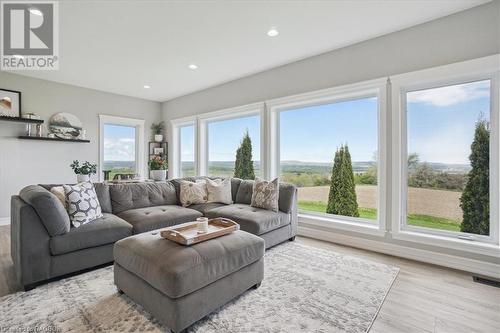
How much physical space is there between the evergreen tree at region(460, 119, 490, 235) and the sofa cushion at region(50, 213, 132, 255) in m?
3.78

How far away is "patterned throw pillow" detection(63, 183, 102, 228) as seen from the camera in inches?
100.0

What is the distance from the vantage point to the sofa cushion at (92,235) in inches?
90.4

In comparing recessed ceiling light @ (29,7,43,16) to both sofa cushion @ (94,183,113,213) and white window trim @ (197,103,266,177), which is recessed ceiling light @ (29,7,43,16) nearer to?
sofa cushion @ (94,183,113,213)

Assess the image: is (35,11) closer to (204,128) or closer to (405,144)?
(204,128)

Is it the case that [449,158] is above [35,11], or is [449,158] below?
below

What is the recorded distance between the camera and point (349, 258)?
296 cm

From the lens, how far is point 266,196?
11.7ft

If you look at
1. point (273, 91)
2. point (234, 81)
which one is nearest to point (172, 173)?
point (234, 81)

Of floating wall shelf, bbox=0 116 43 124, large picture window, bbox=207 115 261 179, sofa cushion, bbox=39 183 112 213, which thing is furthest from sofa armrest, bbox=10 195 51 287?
large picture window, bbox=207 115 261 179

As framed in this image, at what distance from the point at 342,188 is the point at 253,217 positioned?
1.55m

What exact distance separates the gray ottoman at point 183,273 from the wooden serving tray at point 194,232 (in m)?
0.04

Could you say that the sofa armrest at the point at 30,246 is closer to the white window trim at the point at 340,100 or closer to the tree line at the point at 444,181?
the white window trim at the point at 340,100

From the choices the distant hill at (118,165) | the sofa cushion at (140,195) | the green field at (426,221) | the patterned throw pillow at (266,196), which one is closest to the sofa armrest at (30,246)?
the sofa cushion at (140,195)

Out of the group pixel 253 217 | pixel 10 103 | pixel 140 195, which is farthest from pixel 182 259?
pixel 10 103
